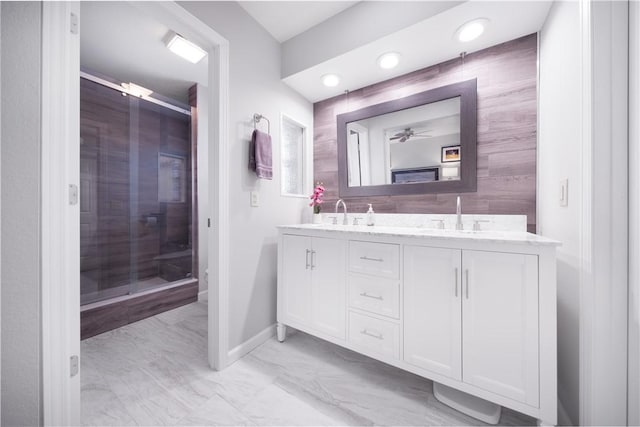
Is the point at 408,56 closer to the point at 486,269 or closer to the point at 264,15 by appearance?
the point at 264,15

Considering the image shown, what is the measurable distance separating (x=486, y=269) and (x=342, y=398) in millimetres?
1032

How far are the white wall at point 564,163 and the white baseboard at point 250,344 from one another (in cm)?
177

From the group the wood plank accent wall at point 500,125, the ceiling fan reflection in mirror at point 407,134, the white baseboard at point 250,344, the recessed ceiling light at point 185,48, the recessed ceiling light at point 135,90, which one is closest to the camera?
the wood plank accent wall at point 500,125

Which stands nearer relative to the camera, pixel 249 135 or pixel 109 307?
pixel 249 135

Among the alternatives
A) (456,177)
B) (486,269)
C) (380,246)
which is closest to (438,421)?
(486,269)

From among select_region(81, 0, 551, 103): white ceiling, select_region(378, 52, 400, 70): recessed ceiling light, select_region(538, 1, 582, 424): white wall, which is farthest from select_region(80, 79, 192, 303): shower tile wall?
select_region(538, 1, 582, 424): white wall

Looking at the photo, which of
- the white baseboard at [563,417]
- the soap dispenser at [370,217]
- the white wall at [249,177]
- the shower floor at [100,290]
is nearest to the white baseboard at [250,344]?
the white wall at [249,177]

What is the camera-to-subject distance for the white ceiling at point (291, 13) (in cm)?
165

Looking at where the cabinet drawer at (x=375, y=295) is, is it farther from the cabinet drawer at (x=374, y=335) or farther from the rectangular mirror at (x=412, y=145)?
the rectangular mirror at (x=412, y=145)

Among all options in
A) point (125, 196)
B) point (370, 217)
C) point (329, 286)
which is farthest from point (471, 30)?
point (125, 196)

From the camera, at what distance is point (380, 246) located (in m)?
1.39

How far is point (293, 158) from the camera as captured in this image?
2.33 m

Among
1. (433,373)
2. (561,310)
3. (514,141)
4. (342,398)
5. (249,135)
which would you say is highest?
(249,135)

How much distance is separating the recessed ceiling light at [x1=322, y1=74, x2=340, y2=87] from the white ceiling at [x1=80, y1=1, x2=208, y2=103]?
123 centimetres
